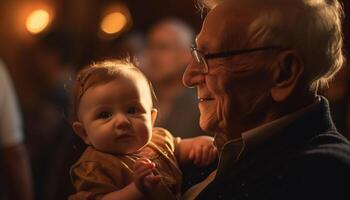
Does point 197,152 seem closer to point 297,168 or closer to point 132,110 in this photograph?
point 132,110

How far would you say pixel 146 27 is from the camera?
676cm

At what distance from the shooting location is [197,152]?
2.06m

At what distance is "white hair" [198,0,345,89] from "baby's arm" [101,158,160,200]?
1.58ft

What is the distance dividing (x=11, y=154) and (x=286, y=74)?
1.90 metres

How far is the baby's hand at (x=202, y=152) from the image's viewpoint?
2.06 metres

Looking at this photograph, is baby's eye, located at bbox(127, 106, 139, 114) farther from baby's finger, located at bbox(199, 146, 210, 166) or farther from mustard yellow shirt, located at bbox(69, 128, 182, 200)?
baby's finger, located at bbox(199, 146, 210, 166)

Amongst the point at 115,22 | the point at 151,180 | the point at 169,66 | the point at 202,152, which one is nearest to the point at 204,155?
the point at 202,152

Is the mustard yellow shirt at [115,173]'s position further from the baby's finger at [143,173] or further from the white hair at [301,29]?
the white hair at [301,29]

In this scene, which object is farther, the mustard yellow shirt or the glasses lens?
the glasses lens

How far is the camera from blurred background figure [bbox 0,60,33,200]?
325cm

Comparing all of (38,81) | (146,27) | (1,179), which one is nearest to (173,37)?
(1,179)

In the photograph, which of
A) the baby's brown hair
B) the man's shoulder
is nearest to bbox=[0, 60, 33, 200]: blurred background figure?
the baby's brown hair

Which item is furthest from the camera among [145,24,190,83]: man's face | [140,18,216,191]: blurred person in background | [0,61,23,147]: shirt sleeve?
[145,24,190,83]: man's face

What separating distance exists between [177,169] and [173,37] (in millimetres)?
2495
